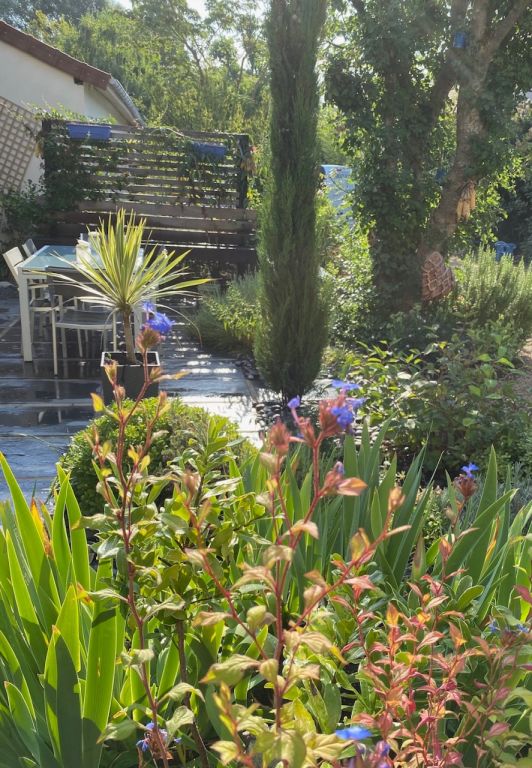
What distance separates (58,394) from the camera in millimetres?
5227

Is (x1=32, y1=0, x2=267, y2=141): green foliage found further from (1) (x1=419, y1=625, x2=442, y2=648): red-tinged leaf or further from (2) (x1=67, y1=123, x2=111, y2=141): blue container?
(1) (x1=419, y1=625, x2=442, y2=648): red-tinged leaf

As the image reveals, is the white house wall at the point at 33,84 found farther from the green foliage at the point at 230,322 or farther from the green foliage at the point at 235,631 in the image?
the green foliage at the point at 235,631

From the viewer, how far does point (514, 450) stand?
3881mm

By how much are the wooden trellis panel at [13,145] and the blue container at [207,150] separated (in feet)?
8.75

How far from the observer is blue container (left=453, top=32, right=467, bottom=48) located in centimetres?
632

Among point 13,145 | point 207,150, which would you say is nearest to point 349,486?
point 207,150

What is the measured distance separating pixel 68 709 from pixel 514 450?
3.20m

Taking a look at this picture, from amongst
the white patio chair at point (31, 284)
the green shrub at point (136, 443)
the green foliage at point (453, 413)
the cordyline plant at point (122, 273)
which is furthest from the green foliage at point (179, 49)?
the green shrub at point (136, 443)

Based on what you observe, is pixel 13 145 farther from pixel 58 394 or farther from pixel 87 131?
pixel 58 394

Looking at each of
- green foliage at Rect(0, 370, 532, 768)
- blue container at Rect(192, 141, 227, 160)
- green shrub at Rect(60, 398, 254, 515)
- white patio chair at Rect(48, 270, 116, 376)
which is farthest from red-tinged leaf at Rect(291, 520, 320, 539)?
blue container at Rect(192, 141, 227, 160)

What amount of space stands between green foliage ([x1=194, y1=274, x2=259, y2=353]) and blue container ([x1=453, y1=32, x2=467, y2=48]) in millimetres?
2909

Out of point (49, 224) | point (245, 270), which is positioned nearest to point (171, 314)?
point (245, 270)

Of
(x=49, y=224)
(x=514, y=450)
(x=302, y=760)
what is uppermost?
(x=49, y=224)

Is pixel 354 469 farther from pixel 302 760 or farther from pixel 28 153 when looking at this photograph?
pixel 28 153
